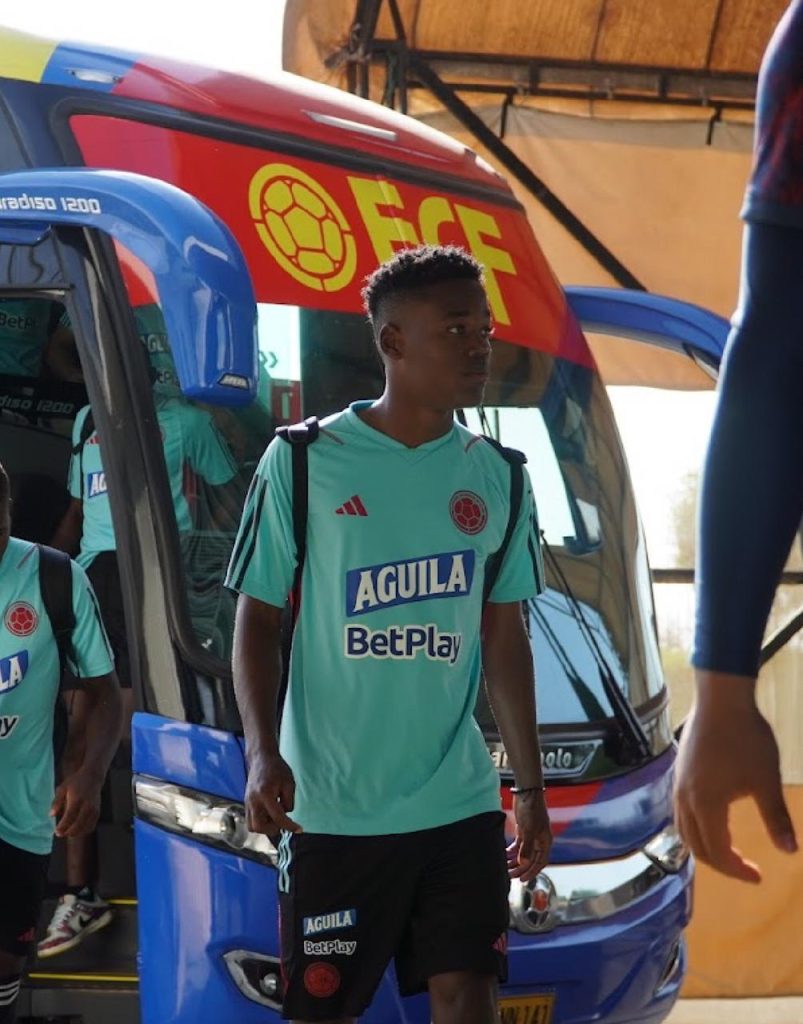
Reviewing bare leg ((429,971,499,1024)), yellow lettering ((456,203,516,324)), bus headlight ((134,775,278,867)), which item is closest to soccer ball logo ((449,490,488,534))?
bare leg ((429,971,499,1024))

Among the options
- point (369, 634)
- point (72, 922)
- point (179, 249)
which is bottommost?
point (72, 922)

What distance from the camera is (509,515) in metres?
3.88

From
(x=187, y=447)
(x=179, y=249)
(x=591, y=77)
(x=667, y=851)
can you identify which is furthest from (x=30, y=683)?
(x=591, y=77)

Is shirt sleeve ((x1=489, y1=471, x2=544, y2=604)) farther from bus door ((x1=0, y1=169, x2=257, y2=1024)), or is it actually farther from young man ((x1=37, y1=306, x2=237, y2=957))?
young man ((x1=37, y1=306, x2=237, y2=957))

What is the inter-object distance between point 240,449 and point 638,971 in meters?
1.70

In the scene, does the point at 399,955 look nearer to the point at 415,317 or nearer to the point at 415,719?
the point at 415,719

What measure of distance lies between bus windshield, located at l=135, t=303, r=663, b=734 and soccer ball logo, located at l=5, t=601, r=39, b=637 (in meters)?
0.40

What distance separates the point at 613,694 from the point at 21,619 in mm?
1628

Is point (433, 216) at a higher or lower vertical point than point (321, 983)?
higher

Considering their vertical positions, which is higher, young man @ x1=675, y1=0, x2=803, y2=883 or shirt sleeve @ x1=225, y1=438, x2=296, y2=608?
young man @ x1=675, y1=0, x2=803, y2=883

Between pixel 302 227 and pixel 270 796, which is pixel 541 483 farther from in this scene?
pixel 270 796

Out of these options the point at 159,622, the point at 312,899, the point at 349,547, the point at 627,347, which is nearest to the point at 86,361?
the point at 159,622

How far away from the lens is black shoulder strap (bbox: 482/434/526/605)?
3881mm

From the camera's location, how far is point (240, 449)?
4805 millimetres
